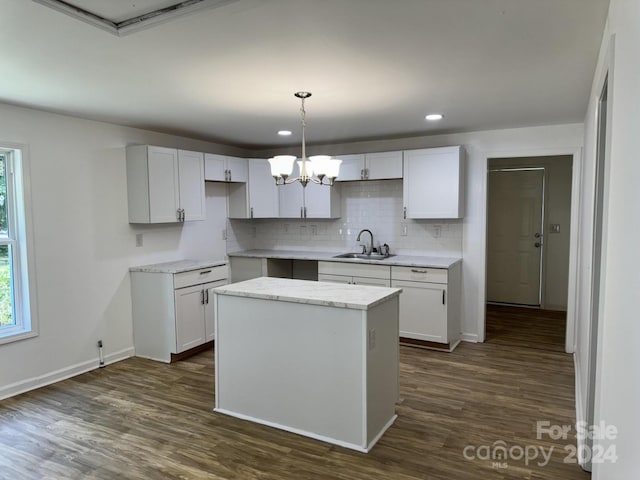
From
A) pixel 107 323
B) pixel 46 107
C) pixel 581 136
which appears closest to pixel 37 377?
pixel 107 323

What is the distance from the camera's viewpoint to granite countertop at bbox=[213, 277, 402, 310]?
8.90 ft

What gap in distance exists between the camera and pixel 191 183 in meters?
4.78

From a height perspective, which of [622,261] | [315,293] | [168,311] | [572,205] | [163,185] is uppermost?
[163,185]

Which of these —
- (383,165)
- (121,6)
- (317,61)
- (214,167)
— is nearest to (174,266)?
(214,167)

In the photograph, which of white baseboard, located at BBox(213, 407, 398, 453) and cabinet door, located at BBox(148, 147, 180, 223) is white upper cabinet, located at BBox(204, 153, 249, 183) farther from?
white baseboard, located at BBox(213, 407, 398, 453)

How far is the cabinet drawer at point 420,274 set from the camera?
446cm

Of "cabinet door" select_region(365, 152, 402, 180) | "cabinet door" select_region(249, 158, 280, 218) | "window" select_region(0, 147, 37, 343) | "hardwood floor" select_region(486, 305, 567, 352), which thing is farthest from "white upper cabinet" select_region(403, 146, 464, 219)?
"window" select_region(0, 147, 37, 343)

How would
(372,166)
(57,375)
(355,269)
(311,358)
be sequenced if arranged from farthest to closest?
(372,166) → (355,269) → (57,375) → (311,358)

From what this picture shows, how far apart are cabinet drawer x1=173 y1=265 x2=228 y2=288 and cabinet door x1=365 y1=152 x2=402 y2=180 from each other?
1995 mm

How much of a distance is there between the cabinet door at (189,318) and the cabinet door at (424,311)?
2076 millimetres

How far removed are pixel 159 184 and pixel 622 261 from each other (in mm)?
4053

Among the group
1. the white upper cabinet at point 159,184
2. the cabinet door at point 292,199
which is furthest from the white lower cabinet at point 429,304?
the white upper cabinet at point 159,184

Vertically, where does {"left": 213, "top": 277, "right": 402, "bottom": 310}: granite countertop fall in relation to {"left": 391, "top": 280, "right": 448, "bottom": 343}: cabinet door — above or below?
above

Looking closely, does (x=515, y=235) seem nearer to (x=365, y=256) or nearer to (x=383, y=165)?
(x=365, y=256)
